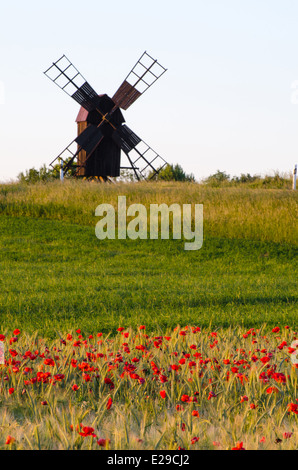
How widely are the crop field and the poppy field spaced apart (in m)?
0.01

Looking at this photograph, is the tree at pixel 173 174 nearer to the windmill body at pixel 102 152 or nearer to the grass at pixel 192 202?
the windmill body at pixel 102 152

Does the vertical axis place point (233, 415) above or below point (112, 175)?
below

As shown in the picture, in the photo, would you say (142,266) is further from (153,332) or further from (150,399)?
(150,399)

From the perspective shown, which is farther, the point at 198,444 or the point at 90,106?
the point at 90,106

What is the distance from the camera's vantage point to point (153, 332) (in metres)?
5.09

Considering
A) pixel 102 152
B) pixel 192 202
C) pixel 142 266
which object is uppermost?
pixel 102 152

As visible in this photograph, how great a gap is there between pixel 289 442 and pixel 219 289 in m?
5.17

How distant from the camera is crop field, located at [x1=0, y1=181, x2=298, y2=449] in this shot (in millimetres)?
2898

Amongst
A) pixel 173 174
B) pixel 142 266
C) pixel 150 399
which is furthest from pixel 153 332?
pixel 173 174

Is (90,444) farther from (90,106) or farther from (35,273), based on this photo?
(90,106)

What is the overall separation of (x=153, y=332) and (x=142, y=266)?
4.99m

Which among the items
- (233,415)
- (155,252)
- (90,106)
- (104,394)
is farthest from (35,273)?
(90,106)

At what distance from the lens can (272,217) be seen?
45.1ft

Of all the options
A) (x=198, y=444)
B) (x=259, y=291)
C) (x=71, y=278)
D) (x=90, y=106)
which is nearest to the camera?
(x=198, y=444)
